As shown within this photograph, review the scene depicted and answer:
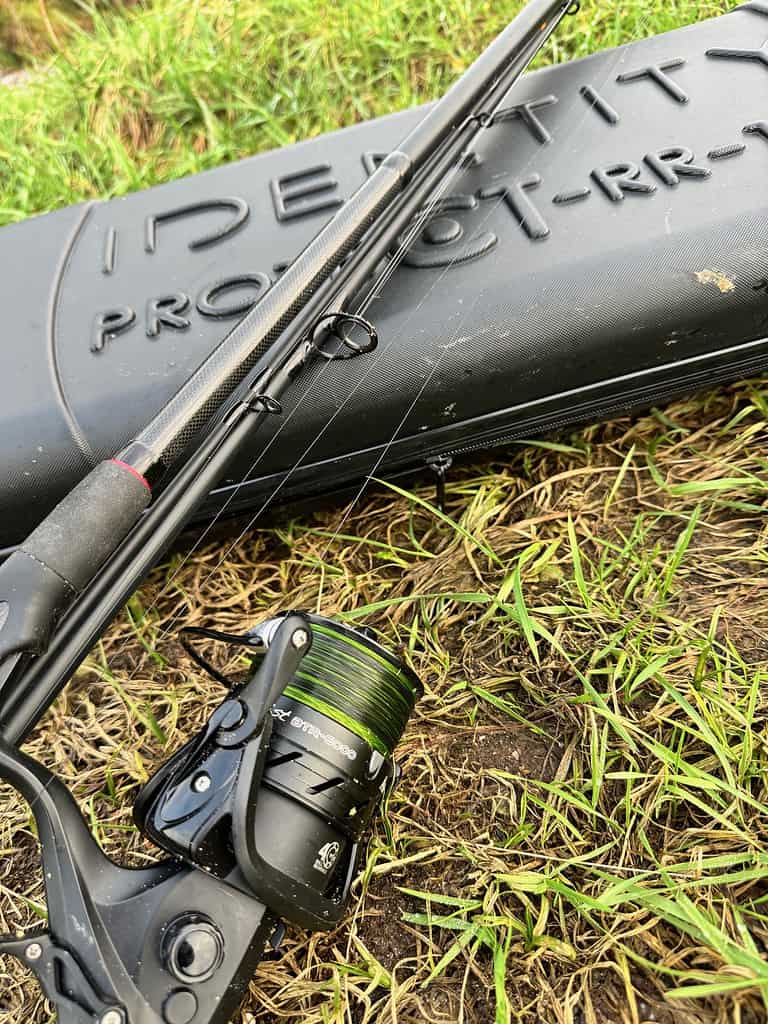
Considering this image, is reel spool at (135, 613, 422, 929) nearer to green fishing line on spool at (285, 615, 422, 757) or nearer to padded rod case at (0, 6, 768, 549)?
green fishing line on spool at (285, 615, 422, 757)

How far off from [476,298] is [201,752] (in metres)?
1.02

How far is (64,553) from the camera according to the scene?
1204 mm

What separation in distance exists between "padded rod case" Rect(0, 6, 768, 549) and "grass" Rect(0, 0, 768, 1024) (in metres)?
0.19

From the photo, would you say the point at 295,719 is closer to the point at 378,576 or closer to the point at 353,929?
the point at 353,929

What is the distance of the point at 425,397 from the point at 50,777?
0.98 meters

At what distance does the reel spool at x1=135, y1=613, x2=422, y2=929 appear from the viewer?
46.5 inches

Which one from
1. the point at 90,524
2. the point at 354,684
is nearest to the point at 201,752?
the point at 354,684

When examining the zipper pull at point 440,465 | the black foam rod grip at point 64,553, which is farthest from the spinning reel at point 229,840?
the zipper pull at point 440,465

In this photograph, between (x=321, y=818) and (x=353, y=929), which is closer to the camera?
(x=321, y=818)

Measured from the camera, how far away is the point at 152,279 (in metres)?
1.93

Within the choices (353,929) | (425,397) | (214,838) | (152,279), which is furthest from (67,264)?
(353,929)

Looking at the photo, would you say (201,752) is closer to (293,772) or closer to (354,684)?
(293,772)

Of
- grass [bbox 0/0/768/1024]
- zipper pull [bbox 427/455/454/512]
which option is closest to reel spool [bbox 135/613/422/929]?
grass [bbox 0/0/768/1024]

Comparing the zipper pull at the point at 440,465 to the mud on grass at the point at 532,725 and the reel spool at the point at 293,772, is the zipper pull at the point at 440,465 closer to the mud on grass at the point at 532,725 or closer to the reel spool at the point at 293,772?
the mud on grass at the point at 532,725
